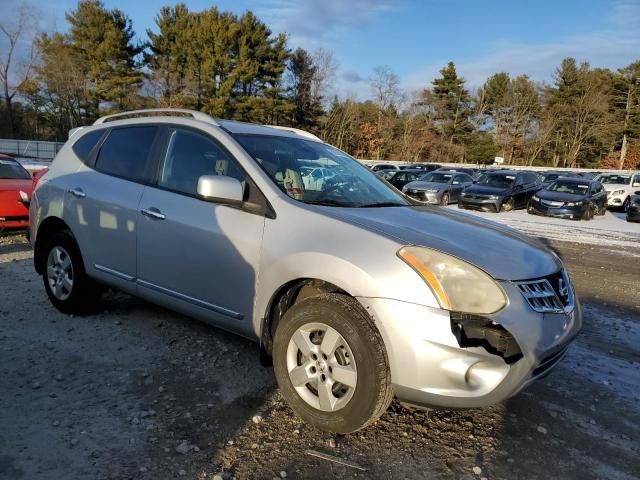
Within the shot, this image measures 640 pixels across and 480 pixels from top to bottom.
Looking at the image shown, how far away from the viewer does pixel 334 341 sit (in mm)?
2775

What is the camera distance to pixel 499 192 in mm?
19016

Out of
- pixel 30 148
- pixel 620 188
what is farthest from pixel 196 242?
pixel 30 148

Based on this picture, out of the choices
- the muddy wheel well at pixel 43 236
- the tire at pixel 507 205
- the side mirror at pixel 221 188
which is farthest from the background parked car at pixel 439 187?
the side mirror at pixel 221 188

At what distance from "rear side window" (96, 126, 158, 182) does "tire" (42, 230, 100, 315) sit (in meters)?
0.77

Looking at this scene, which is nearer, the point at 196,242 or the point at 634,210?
the point at 196,242

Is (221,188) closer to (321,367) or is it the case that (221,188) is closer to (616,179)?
(321,367)

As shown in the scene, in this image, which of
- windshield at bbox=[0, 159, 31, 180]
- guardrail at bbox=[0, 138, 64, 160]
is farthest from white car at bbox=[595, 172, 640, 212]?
guardrail at bbox=[0, 138, 64, 160]

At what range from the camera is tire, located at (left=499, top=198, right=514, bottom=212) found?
751 inches

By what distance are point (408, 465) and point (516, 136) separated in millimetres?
67815

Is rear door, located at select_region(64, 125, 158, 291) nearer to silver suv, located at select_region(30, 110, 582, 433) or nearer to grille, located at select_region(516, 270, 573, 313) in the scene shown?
silver suv, located at select_region(30, 110, 582, 433)

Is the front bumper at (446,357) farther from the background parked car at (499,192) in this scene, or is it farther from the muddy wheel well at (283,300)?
the background parked car at (499,192)

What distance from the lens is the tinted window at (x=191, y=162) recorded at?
361 cm

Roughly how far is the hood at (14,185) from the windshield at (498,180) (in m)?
16.2

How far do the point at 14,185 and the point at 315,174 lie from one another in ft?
22.3
